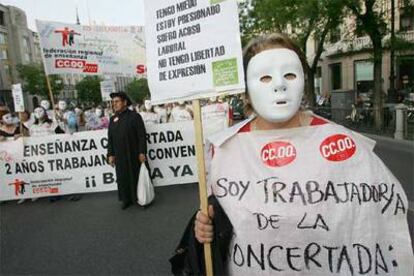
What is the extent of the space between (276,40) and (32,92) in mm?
57514

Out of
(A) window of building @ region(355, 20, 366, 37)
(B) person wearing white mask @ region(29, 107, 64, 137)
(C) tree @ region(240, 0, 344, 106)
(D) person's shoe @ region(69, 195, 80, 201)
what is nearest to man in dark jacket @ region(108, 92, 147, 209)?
(D) person's shoe @ region(69, 195, 80, 201)

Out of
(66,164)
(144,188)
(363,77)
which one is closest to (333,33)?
(66,164)

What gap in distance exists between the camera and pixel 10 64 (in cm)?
5938

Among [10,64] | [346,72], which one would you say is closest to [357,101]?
[346,72]

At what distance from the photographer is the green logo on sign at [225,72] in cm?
183

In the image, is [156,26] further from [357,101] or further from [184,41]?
[357,101]

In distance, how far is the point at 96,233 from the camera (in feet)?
17.3

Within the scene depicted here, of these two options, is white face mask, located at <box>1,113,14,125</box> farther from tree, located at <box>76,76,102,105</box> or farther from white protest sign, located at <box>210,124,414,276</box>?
tree, located at <box>76,76,102,105</box>

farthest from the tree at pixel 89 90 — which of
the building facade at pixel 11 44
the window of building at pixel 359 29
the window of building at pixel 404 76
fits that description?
the window of building at pixel 359 29

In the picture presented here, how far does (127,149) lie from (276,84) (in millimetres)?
4995

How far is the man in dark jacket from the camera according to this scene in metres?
6.45

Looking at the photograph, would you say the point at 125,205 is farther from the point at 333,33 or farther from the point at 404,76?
the point at 404,76

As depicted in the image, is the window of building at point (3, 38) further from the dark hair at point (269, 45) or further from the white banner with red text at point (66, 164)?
the dark hair at point (269, 45)

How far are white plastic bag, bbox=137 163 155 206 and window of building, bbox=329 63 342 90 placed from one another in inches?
1202
